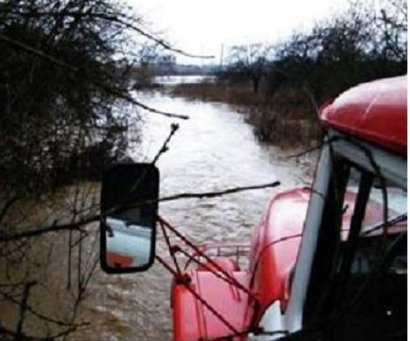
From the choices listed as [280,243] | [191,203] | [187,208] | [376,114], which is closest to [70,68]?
[376,114]

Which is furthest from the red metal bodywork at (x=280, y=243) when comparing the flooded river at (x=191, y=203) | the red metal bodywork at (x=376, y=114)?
the flooded river at (x=191, y=203)

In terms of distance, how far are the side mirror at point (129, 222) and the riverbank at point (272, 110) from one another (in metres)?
5.64

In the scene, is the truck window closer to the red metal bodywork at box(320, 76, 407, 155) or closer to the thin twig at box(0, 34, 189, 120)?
the red metal bodywork at box(320, 76, 407, 155)

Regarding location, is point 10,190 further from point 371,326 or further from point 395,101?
point 395,101

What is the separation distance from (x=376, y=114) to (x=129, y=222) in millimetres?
641

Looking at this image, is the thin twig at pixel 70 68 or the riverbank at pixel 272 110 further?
the riverbank at pixel 272 110

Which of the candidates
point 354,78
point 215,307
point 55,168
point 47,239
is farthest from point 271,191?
point 215,307

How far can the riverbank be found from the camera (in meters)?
22.0

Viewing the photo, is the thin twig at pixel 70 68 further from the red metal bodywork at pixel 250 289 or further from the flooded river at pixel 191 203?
the red metal bodywork at pixel 250 289

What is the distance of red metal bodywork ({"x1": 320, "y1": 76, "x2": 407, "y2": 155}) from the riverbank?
568 centimetres

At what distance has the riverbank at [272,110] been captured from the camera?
22.0m

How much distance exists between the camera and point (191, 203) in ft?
42.2

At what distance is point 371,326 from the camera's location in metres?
1.95

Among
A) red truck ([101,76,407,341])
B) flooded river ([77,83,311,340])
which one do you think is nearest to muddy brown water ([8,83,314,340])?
flooded river ([77,83,311,340])
